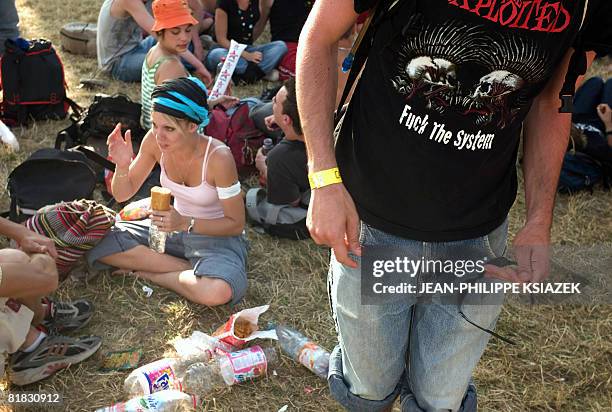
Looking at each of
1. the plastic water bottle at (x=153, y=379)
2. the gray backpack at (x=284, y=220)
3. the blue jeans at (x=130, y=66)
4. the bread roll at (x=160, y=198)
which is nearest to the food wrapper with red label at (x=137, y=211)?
the bread roll at (x=160, y=198)

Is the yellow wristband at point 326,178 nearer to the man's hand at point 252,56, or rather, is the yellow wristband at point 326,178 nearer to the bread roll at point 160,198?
the bread roll at point 160,198

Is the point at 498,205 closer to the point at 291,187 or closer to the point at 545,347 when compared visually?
the point at 545,347

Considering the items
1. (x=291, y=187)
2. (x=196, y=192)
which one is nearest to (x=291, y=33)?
(x=291, y=187)

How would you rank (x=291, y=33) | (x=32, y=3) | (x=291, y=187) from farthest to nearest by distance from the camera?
(x=32, y=3) < (x=291, y=33) < (x=291, y=187)

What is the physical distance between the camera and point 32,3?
824cm

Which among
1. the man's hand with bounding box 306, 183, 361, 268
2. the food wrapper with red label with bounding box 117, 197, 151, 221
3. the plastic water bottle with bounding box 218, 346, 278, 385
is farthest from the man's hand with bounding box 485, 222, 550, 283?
the food wrapper with red label with bounding box 117, 197, 151, 221

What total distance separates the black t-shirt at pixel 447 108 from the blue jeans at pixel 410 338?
2.5 inches

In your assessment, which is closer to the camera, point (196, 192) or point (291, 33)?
point (196, 192)

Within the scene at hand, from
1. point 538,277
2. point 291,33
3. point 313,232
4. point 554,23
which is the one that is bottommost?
point 291,33

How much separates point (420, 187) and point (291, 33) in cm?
537

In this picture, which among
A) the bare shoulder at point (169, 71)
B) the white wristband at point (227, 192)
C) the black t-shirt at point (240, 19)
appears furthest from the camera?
the black t-shirt at point (240, 19)

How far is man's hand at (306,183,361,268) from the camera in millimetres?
1668

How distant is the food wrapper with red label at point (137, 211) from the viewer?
3814 mm

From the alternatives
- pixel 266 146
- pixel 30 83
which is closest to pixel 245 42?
pixel 30 83
